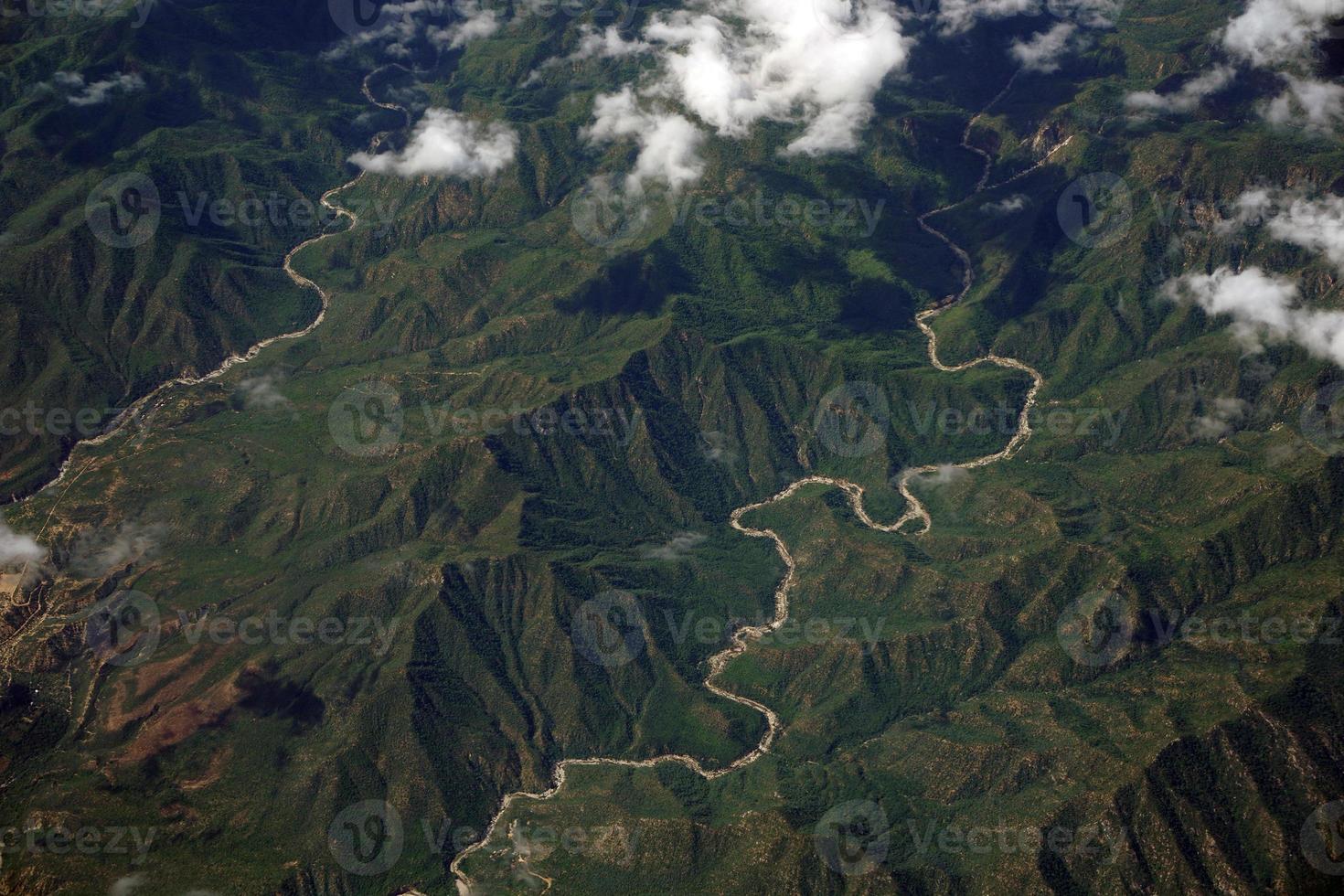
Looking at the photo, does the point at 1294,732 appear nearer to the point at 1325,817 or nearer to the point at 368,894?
the point at 1325,817

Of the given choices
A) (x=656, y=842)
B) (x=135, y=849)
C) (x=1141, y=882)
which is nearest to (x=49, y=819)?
(x=135, y=849)

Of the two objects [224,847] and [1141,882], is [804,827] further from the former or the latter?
[224,847]

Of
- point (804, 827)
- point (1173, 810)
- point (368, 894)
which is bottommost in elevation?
point (368, 894)

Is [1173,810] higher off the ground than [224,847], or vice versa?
[1173,810]

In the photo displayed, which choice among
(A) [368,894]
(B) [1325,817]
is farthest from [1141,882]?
(A) [368,894]

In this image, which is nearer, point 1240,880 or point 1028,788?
point 1240,880

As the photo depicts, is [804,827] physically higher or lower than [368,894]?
higher

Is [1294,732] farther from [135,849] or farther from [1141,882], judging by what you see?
[135,849]

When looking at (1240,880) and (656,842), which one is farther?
(656,842)
